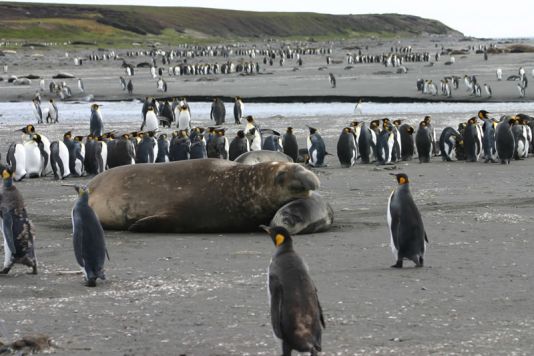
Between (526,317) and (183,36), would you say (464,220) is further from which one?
(183,36)

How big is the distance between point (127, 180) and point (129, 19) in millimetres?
128559

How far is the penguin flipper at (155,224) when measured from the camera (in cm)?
1062

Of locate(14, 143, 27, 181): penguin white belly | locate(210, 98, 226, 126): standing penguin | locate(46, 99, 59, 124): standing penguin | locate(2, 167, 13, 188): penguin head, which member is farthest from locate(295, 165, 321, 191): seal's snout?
locate(46, 99, 59, 124): standing penguin

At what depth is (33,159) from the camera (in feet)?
56.7

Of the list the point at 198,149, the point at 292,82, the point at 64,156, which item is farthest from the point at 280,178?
the point at 292,82

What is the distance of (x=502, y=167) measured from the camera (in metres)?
17.1

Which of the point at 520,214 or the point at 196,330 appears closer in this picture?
the point at 196,330

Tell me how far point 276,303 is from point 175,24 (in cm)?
14073

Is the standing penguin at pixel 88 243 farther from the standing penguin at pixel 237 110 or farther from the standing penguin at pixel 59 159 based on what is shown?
the standing penguin at pixel 237 110

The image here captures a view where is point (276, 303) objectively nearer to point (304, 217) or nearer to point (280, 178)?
point (304, 217)

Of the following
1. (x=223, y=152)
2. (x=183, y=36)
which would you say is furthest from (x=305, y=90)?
(x=183, y=36)

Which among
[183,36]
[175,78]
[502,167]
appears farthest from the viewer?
[183,36]

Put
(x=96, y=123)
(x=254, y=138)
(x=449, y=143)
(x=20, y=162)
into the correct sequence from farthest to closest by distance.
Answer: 1. (x=96, y=123)
2. (x=254, y=138)
3. (x=449, y=143)
4. (x=20, y=162)

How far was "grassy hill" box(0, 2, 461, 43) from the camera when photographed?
120125 mm
